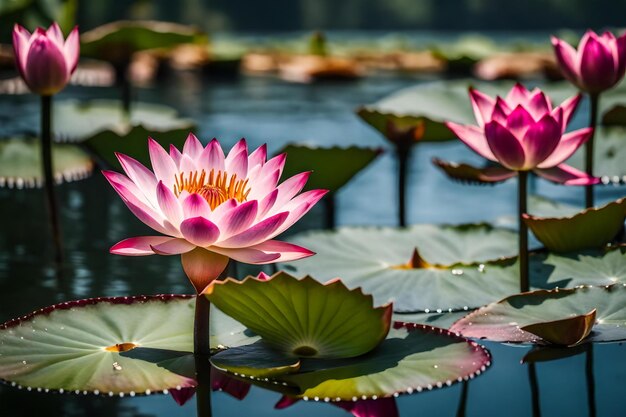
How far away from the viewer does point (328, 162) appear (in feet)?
5.28

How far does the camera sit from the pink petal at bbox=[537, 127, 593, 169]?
44.2 inches

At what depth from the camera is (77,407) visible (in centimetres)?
93

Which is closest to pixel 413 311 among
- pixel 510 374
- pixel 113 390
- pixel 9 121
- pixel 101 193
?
pixel 510 374

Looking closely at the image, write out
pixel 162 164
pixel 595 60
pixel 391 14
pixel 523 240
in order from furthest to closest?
pixel 391 14 → pixel 595 60 → pixel 523 240 → pixel 162 164

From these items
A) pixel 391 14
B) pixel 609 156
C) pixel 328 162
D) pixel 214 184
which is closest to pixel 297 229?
pixel 328 162

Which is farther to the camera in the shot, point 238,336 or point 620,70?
point 620,70

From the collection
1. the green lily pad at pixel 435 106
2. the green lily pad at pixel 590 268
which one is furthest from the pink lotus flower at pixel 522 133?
the green lily pad at pixel 435 106

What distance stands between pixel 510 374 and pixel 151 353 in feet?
1.32

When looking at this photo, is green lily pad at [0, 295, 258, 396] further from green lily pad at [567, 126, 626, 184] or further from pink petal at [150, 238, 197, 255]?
green lily pad at [567, 126, 626, 184]

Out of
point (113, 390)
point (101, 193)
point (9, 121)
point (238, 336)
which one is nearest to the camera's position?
point (113, 390)

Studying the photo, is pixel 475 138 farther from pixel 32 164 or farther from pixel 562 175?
pixel 32 164

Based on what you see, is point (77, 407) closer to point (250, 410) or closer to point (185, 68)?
point (250, 410)

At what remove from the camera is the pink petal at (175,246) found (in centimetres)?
87

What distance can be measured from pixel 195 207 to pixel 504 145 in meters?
0.43
